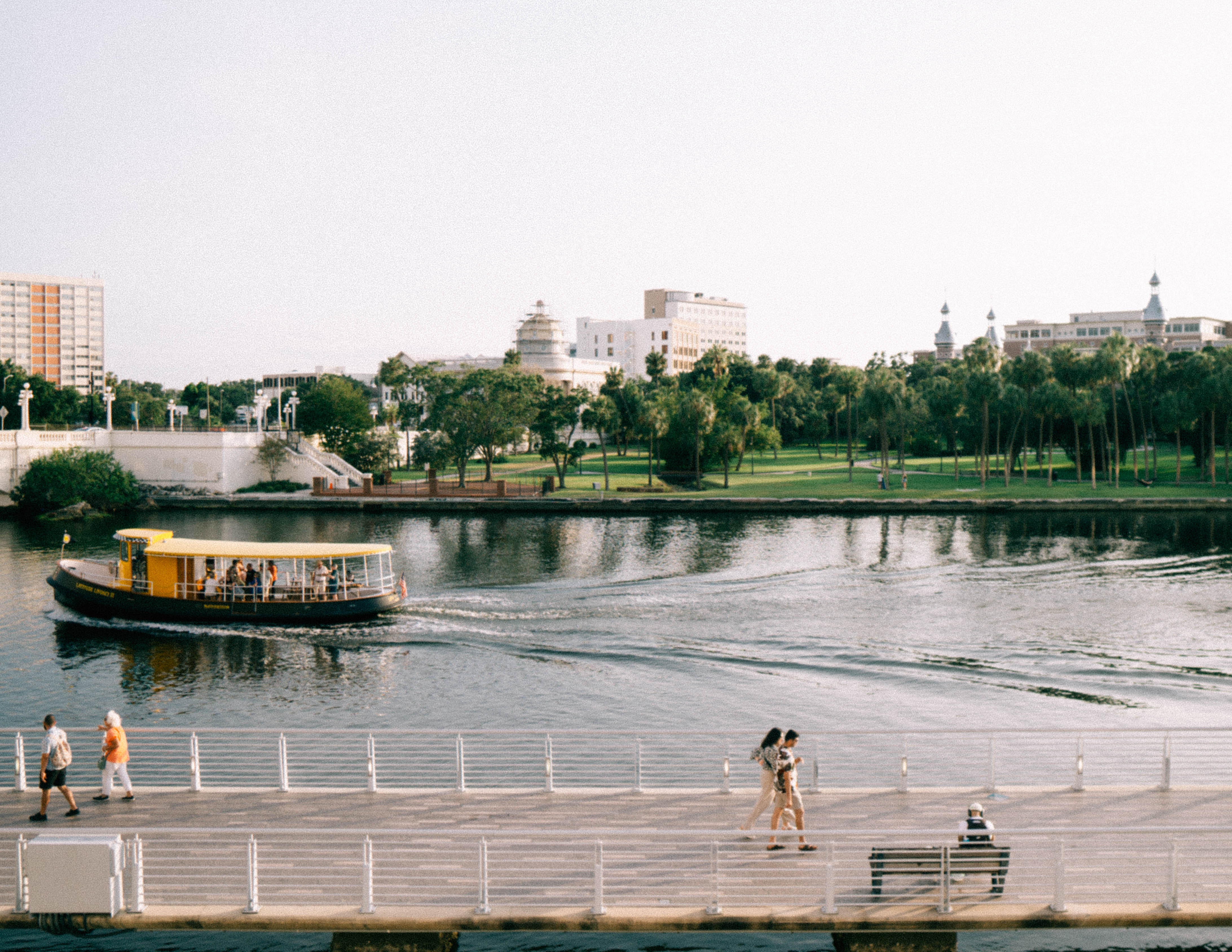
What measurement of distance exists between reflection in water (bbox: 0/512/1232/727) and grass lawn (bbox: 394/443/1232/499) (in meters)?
24.1

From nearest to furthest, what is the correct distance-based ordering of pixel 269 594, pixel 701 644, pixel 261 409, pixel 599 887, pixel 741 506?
pixel 599 887 < pixel 701 644 < pixel 269 594 < pixel 741 506 < pixel 261 409

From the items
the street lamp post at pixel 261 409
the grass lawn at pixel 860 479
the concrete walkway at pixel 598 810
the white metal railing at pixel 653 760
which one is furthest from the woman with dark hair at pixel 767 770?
the street lamp post at pixel 261 409

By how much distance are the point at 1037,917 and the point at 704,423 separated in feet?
296

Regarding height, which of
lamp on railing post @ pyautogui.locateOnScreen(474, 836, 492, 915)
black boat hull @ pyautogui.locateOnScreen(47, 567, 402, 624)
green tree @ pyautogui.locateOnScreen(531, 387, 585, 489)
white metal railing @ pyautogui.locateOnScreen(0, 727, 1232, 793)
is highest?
green tree @ pyautogui.locateOnScreen(531, 387, 585, 489)

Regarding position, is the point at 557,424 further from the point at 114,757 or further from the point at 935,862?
the point at 935,862

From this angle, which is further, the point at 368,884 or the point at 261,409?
the point at 261,409

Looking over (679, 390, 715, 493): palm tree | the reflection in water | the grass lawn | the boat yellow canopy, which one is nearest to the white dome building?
the grass lawn

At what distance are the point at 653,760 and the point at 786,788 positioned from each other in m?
11.0

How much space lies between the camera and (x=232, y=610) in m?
48.2

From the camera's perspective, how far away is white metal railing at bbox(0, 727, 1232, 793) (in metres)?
26.3

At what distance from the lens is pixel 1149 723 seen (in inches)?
1283

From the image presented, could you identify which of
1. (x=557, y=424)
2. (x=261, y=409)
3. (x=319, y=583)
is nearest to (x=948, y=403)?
(x=557, y=424)

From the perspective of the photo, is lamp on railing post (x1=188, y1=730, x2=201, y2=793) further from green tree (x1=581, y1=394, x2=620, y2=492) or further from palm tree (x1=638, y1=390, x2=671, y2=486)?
green tree (x1=581, y1=394, x2=620, y2=492)

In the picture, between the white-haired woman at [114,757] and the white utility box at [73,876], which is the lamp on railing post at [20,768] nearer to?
the white-haired woman at [114,757]
